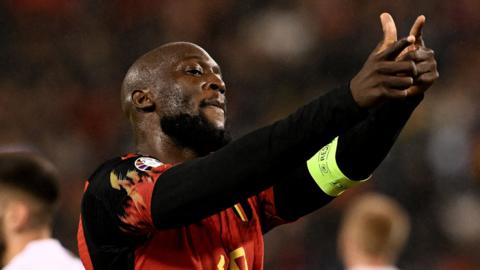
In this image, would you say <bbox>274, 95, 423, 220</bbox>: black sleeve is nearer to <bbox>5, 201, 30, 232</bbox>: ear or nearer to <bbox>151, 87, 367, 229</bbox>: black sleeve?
<bbox>151, 87, 367, 229</bbox>: black sleeve

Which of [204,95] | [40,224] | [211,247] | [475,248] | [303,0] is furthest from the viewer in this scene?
[303,0]

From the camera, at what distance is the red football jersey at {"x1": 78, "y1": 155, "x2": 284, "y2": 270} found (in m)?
2.78

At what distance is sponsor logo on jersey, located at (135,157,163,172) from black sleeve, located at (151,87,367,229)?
0.56 ft

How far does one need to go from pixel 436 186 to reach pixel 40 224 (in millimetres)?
4336

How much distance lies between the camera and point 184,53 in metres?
3.26

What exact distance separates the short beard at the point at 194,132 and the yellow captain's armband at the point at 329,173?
0.32 m

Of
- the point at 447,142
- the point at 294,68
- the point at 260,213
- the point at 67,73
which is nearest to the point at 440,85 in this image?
the point at 447,142

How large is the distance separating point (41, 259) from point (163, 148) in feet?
2.08

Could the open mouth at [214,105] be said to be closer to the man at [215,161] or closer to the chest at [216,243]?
the man at [215,161]

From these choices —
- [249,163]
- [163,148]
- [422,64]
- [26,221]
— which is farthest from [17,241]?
[422,64]

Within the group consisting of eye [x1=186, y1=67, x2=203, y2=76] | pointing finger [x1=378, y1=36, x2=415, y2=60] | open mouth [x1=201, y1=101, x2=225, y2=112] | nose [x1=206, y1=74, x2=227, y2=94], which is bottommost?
open mouth [x1=201, y1=101, x2=225, y2=112]

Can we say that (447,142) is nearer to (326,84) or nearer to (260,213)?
(326,84)

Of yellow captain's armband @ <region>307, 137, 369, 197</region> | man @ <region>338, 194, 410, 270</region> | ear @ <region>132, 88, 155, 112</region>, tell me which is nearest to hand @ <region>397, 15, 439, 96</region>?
yellow captain's armband @ <region>307, 137, 369, 197</region>

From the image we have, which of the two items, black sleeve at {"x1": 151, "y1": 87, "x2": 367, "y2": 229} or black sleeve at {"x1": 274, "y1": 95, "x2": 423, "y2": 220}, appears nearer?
black sleeve at {"x1": 151, "y1": 87, "x2": 367, "y2": 229}
